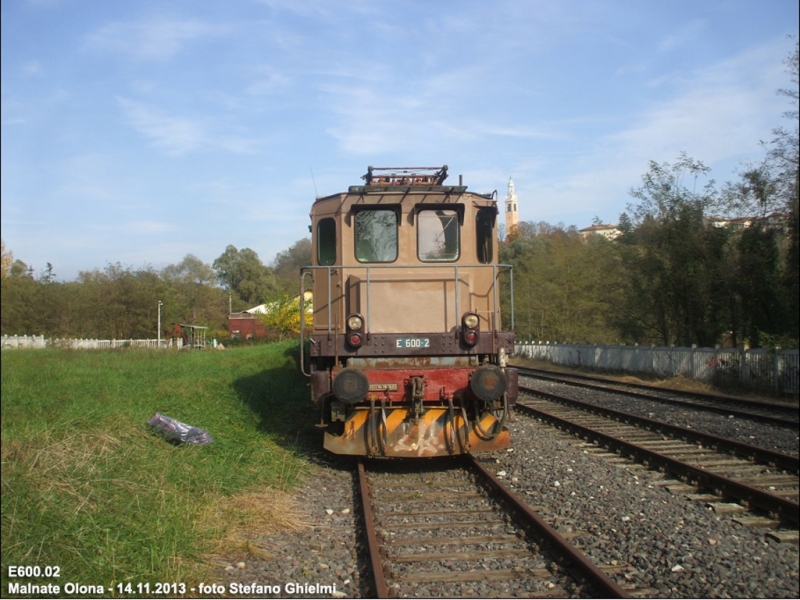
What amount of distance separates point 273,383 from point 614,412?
761cm

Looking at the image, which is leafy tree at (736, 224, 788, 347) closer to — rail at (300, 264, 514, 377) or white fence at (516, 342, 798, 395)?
white fence at (516, 342, 798, 395)

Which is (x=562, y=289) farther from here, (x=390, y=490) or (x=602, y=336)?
(x=390, y=490)

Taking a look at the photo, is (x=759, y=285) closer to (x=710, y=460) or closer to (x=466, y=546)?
(x=466, y=546)

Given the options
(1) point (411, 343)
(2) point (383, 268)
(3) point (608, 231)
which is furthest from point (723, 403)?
(3) point (608, 231)

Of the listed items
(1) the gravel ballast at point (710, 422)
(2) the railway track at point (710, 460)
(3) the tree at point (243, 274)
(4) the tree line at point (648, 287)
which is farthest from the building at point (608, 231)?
(3) the tree at point (243, 274)

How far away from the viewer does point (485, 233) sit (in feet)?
27.8

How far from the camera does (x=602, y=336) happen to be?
31719 millimetres

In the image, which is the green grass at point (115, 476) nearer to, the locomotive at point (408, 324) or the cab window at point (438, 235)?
the locomotive at point (408, 324)

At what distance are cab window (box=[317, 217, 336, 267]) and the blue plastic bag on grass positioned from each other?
277 centimetres

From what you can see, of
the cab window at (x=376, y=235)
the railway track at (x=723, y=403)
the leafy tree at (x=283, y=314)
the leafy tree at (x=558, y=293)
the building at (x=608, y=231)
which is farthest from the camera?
the leafy tree at (x=558, y=293)

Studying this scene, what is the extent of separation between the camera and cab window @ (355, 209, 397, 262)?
8258 mm

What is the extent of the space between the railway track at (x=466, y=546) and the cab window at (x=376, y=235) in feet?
9.06

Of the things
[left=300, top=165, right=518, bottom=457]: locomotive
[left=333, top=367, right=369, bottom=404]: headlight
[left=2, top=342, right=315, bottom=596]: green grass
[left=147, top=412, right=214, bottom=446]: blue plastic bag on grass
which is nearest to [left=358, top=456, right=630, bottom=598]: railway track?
[left=300, top=165, right=518, bottom=457]: locomotive

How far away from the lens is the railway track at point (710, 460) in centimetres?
568
